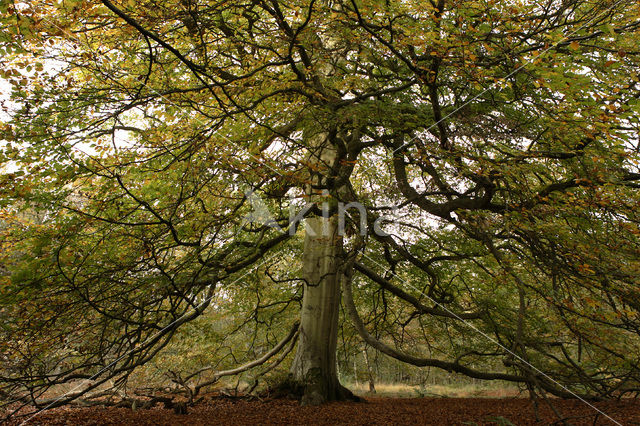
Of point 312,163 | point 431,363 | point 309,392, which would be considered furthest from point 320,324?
point 312,163

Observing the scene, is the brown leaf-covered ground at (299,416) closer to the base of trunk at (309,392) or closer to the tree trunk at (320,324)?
the base of trunk at (309,392)

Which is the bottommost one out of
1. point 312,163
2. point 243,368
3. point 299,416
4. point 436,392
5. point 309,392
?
point 436,392

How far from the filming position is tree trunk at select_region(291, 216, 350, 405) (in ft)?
21.5

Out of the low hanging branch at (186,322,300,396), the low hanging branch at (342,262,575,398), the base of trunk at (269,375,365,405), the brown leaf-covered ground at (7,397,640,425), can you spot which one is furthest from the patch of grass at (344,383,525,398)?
the low hanging branch at (342,262,575,398)

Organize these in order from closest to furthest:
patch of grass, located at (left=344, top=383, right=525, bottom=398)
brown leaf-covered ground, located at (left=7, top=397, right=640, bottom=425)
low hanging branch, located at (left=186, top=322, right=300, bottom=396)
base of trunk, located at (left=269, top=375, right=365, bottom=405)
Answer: brown leaf-covered ground, located at (left=7, top=397, right=640, bottom=425)
base of trunk, located at (left=269, top=375, right=365, bottom=405)
low hanging branch, located at (left=186, top=322, right=300, bottom=396)
patch of grass, located at (left=344, top=383, right=525, bottom=398)

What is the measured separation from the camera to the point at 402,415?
5.87 meters

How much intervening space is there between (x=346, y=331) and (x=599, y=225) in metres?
6.31

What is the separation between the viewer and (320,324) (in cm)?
677

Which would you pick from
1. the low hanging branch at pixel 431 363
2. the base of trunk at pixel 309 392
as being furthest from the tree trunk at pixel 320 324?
the low hanging branch at pixel 431 363

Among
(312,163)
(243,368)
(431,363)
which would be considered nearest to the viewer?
(312,163)

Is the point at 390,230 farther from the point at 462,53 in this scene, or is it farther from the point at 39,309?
the point at 39,309

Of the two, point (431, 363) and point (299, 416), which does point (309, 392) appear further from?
point (431, 363)

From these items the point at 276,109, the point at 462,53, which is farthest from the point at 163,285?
the point at 462,53

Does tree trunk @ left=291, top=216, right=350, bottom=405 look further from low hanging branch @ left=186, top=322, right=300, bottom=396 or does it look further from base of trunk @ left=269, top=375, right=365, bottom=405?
low hanging branch @ left=186, top=322, right=300, bottom=396
